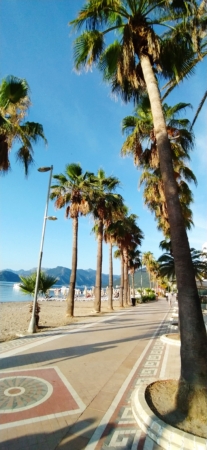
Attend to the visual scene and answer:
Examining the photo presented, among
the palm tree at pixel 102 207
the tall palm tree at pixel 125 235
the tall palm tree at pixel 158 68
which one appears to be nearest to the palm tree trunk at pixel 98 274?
the palm tree at pixel 102 207

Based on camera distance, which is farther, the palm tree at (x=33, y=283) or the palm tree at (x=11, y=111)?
the palm tree at (x=33, y=283)

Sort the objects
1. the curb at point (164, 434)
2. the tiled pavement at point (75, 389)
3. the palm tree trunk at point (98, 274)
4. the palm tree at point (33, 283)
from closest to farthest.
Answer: the curb at point (164, 434), the tiled pavement at point (75, 389), the palm tree at point (33, 283), the palm tree trunk at point (98, 274)

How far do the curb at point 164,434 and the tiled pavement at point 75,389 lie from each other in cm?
9

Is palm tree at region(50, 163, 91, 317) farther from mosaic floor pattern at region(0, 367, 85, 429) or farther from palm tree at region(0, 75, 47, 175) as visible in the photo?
mosaic floor pattern at region(0, 367, 85, 429)

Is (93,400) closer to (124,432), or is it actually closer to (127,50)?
(124,432)

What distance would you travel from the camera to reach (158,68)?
6312 mm

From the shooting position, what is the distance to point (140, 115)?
10.1 m

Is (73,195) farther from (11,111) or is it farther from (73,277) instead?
(11,111)

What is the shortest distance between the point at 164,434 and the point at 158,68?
289 inches

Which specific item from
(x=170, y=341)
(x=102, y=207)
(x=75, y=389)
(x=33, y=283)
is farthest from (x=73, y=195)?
(x=75, y=389)

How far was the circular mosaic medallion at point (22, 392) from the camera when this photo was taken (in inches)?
152

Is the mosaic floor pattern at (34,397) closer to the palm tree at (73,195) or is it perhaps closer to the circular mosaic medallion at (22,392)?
the circular mosaic medallion at (22,392)

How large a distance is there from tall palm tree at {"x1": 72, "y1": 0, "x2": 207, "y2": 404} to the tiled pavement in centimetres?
114

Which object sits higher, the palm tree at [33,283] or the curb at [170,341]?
the palm tree at [33,283]
